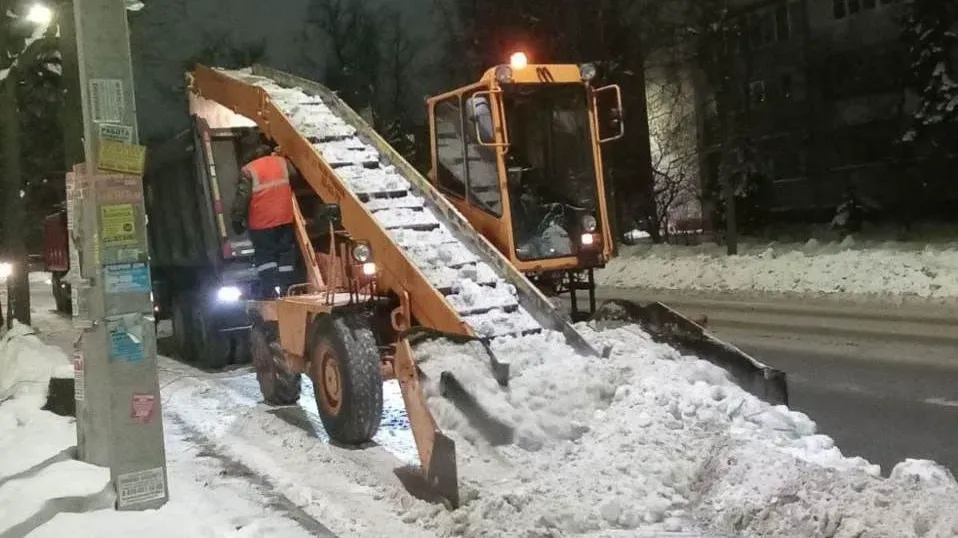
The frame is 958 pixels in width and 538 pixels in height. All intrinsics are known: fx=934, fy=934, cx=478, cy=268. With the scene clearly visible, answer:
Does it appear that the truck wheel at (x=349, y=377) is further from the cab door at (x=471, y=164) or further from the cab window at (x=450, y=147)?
the cab window at (x=450, y=147)

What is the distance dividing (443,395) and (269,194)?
12.6 ft

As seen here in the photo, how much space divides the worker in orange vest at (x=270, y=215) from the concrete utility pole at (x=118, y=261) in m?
3.28

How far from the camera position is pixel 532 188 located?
876 centimetres

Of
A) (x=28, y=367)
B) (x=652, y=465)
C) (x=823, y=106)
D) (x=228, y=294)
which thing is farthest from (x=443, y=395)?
(x=823, y=106)

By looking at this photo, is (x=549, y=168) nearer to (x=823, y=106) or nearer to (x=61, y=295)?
(x=61, y=295)

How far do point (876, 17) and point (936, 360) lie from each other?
28052mm

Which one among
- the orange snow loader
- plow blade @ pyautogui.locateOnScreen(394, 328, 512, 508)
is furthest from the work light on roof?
plow blade @ pyautogui.locateOnScreen(394, 328, 512, 508)

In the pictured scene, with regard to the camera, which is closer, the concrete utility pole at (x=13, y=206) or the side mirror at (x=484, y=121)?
the side mirror at (x=484, y=121)

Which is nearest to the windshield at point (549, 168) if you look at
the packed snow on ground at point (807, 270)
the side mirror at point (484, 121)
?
the side mirror at point (484, 121)

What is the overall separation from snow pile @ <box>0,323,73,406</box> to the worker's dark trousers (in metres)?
2.08

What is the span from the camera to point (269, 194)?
350 inches

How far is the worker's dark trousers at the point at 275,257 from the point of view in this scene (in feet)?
30.0

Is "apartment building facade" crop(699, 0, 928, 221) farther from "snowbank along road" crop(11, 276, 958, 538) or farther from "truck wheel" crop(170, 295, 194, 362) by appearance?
"snowbank along road" crop(11, 276, 958, 538)

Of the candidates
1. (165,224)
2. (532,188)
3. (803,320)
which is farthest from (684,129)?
(532,188)
